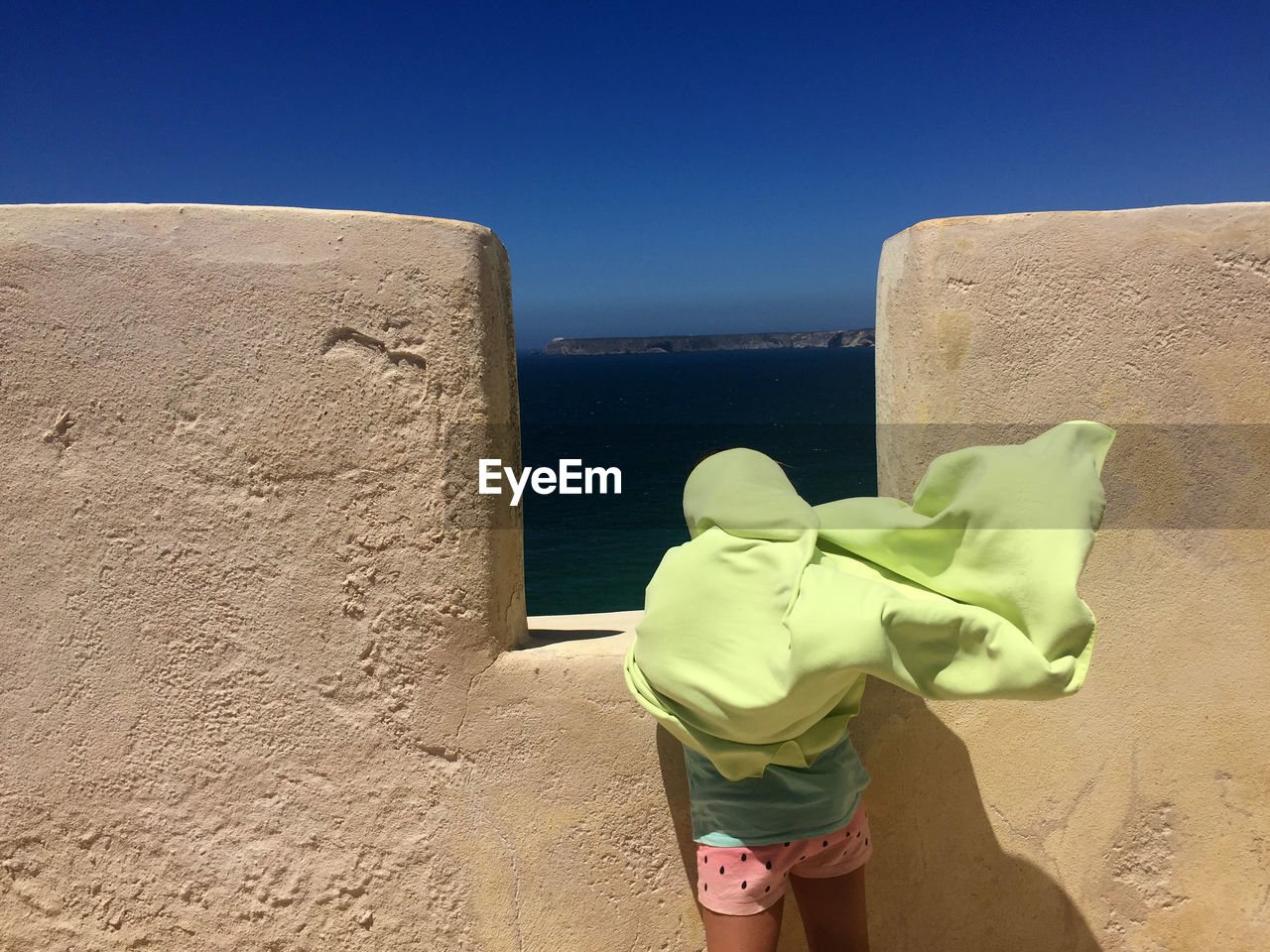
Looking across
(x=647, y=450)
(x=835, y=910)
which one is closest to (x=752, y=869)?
(x=835, y=910)

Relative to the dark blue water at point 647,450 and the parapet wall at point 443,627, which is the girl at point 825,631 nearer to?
the parapet wall at point 443,627

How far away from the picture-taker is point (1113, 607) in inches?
82.5

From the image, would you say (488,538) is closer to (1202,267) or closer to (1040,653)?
(1040,653)

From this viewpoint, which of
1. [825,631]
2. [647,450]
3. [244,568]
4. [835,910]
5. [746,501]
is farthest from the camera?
[647,450]

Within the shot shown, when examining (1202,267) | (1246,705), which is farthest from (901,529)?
(1246,705)

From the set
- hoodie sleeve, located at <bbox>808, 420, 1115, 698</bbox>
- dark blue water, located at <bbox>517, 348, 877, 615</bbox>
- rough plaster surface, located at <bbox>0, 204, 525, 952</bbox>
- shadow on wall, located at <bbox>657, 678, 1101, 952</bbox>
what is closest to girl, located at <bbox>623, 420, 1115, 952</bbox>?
hoodie sleeve, located at <bbox>808, 420, 1115, 698</bbox>

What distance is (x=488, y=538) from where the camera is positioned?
209 cm

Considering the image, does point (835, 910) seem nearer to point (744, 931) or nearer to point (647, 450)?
point (744, 931)

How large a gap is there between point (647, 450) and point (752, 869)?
4946 cm

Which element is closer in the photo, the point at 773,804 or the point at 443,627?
the point at 773,804

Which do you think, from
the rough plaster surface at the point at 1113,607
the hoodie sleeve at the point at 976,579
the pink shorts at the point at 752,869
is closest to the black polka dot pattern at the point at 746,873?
the pink shorts at the point at 752,869

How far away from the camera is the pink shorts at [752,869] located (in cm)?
164

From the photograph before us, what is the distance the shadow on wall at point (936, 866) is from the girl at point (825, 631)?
38 centimetres

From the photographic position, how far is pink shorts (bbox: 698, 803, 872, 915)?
5.38 ft
